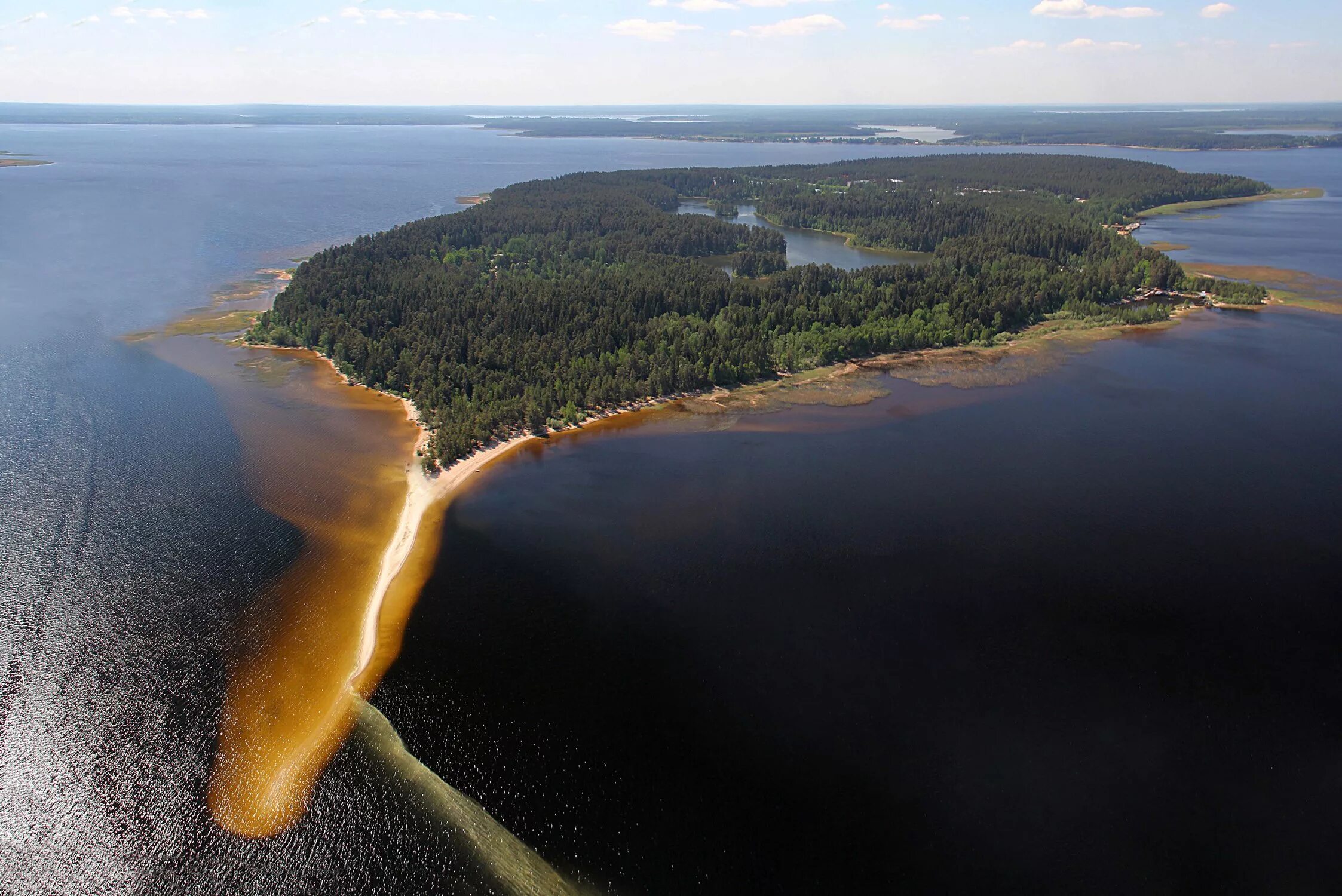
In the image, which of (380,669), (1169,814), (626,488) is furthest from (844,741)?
(626,488)

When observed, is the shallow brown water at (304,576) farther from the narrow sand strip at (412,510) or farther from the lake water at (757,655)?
the lake water at (757,655)

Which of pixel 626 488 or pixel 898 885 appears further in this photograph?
pixel 626 488

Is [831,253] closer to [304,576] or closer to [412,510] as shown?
[412,510]

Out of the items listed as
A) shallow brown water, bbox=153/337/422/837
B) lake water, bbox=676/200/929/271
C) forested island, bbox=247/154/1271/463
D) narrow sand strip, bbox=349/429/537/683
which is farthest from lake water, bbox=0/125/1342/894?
lake water, bbox=676/200/929/271

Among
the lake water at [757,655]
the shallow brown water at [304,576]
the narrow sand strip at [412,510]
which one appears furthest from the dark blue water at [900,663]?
the shallow brown water at [304,576]

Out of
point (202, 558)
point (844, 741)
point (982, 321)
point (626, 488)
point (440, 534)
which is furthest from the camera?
point (982, 321)

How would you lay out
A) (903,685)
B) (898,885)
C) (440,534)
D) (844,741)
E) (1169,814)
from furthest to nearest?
1. (440,534)
2. (903,685)
3. (844,741)
4. (1169,814)
5. (898,885)

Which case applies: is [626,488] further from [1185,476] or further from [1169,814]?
[1185,476]
